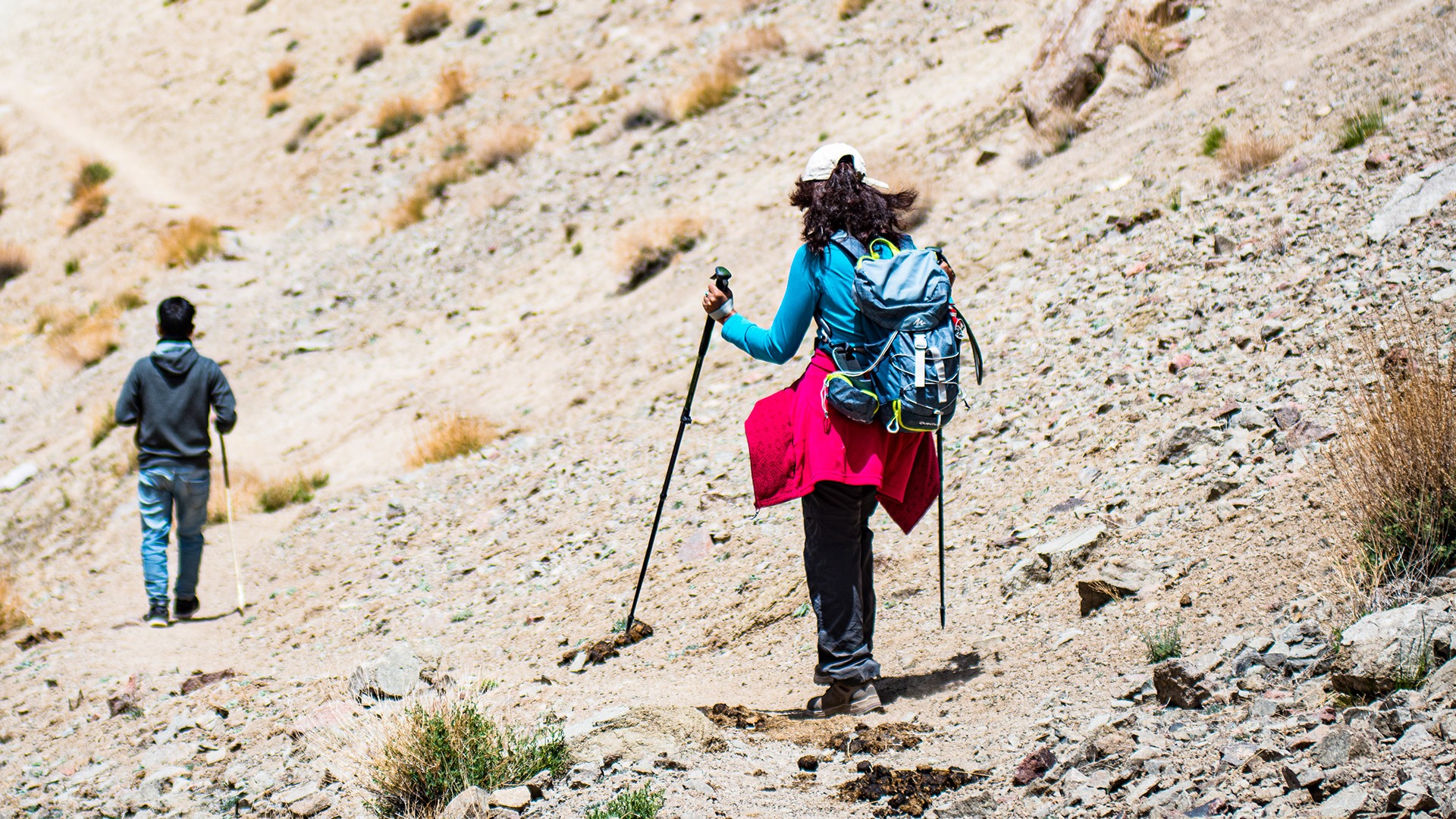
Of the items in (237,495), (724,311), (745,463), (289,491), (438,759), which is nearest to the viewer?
(438,759)

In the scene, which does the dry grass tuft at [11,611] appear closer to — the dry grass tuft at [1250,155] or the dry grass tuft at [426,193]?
the dry grass tuft at [426,193]

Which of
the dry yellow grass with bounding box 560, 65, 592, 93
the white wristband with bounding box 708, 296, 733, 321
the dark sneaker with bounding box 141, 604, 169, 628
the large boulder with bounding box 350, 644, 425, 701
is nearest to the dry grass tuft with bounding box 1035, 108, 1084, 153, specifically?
the white wristband with bounding box 708, 296, 733, 321

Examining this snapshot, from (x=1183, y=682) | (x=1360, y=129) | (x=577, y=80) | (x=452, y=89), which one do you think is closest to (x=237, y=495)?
(x=1183, y=682)

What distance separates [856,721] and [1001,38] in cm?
A: 1144

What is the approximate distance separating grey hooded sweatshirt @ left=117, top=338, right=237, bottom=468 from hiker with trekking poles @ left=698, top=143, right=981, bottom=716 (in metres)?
5.21

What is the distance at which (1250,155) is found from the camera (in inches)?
320

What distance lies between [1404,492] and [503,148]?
1483cm

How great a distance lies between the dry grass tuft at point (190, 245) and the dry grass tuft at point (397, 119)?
3290mm

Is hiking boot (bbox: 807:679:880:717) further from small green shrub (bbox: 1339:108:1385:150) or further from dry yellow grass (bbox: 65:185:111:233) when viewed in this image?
dry yellow grass (bbox: 65:185:111:233)

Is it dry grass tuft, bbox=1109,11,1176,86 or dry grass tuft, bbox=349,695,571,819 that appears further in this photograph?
dry grass tuft, bbox=1109,11,1176,86

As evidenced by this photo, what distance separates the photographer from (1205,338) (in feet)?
21.0

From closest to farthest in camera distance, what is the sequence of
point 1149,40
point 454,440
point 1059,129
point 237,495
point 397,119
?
point 454,440, point 237,495, point 1059,129, point 1149,40, point 397,119

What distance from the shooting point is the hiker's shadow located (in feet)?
14.7

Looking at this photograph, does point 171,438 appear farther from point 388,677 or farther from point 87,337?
point 87,337
